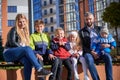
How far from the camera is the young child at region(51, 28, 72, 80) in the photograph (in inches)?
241

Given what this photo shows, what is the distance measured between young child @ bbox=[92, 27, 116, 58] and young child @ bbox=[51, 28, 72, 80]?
55 centimetres

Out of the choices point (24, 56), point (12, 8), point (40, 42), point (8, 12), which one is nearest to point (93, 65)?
point (40, 42)

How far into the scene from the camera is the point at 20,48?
206 inches

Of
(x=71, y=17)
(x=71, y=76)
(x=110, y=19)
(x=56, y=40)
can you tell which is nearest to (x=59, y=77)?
(x=71, y=76)

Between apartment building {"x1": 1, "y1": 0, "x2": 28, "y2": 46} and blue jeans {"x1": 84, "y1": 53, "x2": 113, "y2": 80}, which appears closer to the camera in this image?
blue jeans {"x1": 84, "y1": 53, "x2": 113, "y2": 80}

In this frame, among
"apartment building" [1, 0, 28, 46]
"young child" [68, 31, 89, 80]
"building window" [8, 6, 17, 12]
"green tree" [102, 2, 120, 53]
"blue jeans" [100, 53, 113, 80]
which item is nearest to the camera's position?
"blue jeans" [100, 53, 113, 80]

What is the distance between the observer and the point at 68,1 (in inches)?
2584

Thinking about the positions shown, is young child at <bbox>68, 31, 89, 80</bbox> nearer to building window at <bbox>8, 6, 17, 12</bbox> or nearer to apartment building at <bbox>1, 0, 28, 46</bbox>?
apartment building at <bbox>1, 0, 28, 46</bbox>

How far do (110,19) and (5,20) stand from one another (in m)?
16.6

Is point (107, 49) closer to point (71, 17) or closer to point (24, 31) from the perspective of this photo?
point (24, 31)

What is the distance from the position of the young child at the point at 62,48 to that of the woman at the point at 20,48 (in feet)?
2.68

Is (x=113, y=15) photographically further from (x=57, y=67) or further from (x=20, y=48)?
(x=20, y=48)

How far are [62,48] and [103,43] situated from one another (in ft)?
2.66

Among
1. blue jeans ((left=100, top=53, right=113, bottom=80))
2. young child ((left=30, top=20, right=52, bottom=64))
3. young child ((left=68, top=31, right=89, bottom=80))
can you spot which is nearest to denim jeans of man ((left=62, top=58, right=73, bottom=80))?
young child ((left=68, top=31, right=89, bottom=80))
